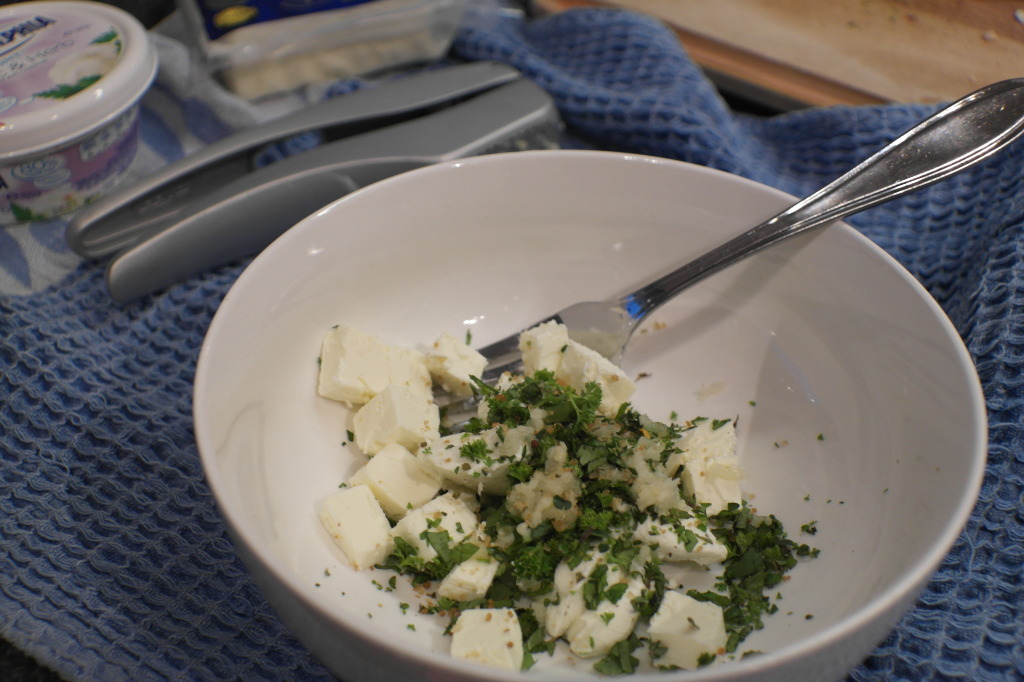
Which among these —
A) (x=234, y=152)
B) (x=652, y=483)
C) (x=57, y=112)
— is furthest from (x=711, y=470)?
(x=57, y=112)

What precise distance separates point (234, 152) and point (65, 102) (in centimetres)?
19

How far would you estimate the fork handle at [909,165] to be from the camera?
77 cm

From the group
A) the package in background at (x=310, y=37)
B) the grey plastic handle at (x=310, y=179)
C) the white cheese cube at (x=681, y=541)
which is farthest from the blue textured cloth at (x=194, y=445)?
the package in background at (x=310, y=37)

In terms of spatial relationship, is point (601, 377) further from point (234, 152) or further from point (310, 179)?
point (234, 152)

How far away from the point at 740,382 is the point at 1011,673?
343mm

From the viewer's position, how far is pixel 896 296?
736 mm

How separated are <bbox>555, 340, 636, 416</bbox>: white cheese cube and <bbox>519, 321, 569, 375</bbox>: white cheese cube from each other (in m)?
0.02

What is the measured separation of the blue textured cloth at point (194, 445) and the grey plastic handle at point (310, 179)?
1.7 inches

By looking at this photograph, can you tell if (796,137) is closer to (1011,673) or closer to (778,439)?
(778,439)

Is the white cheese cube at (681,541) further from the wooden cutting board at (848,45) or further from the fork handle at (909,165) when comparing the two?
the wooden cutting board at (848,45)

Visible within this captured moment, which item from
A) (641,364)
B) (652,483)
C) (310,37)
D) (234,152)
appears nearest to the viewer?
(652,483)

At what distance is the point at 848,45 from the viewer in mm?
1280

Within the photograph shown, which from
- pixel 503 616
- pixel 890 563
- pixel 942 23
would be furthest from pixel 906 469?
pixel 942 23

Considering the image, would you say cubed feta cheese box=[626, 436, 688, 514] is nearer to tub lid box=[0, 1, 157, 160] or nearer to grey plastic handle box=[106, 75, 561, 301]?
grey plastic handle box=[106, 75, 561, 301]
